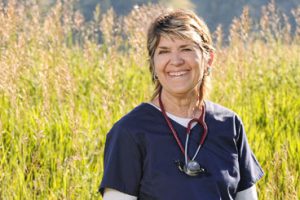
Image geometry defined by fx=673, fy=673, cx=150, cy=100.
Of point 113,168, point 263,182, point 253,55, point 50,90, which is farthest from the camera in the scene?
point 253,55

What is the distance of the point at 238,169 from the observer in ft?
9.21

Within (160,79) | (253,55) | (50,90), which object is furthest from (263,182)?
(253,55)

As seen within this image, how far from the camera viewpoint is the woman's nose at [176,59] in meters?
2.73

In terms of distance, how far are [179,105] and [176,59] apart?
0.20 meters

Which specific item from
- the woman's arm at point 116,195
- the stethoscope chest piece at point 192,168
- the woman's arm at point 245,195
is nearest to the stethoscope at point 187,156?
the stethoscope chest piece at point 192,168

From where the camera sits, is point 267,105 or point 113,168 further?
point 267,105

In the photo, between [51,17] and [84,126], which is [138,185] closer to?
[84,126]

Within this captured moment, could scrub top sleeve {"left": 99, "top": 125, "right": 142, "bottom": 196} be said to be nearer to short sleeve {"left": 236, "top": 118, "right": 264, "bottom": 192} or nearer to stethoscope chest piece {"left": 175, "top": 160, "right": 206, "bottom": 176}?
stethoscope chest piece {"left": 175, "top": 160, "right": 206, "bottom": 176}

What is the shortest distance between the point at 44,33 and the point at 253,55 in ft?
6.41

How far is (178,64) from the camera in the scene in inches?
108

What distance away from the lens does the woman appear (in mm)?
2605

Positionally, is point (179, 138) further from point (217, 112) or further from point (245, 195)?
point (245, 195)

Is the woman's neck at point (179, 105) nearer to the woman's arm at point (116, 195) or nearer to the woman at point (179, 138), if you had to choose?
the woman at point (179, 138)

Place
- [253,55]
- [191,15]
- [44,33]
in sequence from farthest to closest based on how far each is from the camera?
[253,55] → [44,33] → [191,15]
